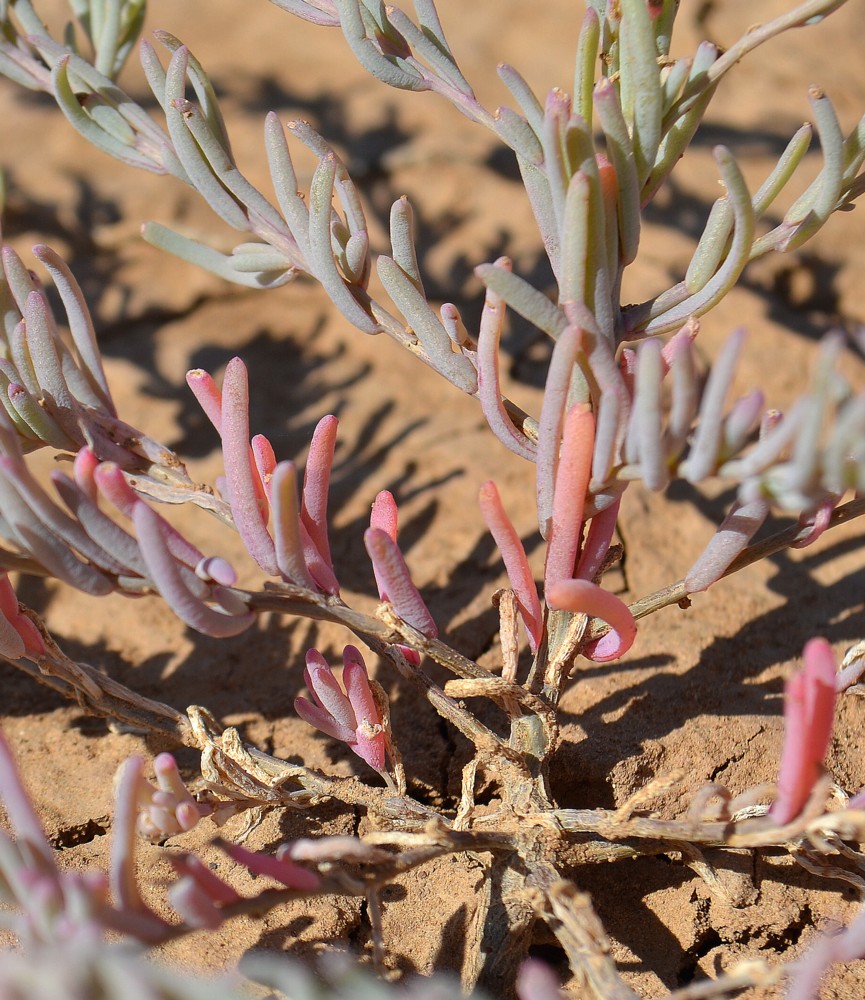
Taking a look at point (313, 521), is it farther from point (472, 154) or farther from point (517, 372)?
point (472, 154)

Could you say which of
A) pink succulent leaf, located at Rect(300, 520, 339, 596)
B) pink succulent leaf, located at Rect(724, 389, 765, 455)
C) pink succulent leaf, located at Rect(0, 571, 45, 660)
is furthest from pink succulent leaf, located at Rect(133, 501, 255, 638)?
pink succulent leaf, located at Rect(724, 389, 765, 455)

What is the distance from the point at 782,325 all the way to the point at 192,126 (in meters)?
1.38

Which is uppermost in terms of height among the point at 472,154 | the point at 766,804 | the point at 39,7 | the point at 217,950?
the point at 39,7

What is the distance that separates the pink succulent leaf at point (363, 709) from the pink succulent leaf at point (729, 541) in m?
0.35

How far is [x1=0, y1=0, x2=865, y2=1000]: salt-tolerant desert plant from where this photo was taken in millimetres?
717

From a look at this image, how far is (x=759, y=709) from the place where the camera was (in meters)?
1.21

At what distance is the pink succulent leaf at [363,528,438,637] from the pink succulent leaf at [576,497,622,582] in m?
0.18

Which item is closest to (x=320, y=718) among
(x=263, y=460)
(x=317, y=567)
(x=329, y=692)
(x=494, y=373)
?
(x=329, y=692)

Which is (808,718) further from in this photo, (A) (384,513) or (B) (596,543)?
(A) (384,513)

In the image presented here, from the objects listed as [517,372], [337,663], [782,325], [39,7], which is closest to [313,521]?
[337,663]

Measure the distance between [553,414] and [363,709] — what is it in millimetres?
370

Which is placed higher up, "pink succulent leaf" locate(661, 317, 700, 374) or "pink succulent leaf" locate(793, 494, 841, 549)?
"pink succulent leaf" locate(661, 317, 700, 374)

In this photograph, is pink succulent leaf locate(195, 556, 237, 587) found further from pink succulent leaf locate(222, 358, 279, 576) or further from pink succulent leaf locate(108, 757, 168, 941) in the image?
pink succulent leaf locate(108, 757, 168, 941)

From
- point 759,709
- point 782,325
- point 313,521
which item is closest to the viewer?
point 313,521
